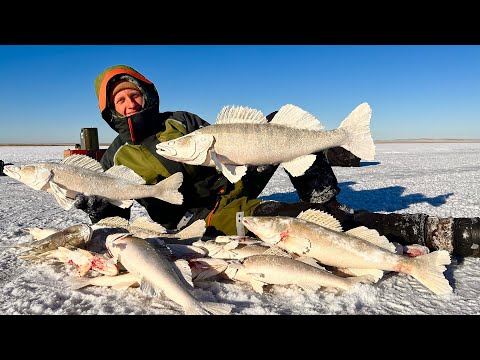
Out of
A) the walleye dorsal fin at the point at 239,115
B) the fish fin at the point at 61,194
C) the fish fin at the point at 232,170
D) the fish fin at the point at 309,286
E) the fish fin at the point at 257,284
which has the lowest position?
the fish fin at the point at 309,286

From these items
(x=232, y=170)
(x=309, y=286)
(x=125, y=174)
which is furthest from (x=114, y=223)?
(x=309, y=286)

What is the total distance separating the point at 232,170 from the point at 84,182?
1.13m

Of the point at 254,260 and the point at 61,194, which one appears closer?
the point at 254,260

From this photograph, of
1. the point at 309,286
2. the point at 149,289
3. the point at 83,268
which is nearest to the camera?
the point at 149,289

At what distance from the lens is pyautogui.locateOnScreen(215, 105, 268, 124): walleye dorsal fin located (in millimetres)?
2680

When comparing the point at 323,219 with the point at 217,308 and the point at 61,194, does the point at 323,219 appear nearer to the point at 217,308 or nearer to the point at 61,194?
the point at 217,308

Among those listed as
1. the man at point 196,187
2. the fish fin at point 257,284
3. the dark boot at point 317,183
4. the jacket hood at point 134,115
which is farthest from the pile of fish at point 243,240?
the dark boot at point 317,183

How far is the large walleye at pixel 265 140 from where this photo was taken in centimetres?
261

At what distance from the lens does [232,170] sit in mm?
2736

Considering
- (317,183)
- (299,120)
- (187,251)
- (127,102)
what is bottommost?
(187,251)

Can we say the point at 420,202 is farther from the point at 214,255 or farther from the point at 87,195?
the point at 87,195

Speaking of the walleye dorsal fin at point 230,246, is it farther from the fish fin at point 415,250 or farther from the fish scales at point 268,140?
the fish fin at point 415,250
